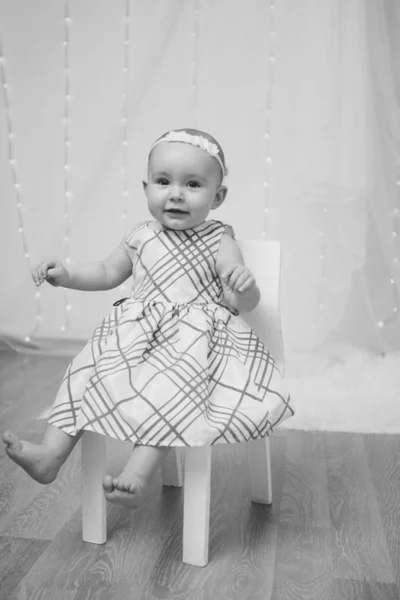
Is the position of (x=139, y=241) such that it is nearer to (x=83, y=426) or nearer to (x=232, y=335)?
(x=232, y=335)

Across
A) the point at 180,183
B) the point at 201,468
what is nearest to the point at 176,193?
the point at 180,183

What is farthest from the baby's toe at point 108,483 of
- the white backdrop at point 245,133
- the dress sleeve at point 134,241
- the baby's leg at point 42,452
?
the white backdrop at point 245,133

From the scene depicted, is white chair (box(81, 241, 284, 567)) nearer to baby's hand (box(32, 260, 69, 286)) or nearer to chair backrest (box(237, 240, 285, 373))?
chair backrest (box(237, 240, 285, 373))

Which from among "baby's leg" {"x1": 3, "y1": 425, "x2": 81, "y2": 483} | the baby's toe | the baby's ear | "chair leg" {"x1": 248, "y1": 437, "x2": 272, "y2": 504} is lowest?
"chair leg" {"x1": 248, "y1": 437, "x2": 272, "y2": 504}

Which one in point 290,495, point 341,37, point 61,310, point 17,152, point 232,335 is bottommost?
point 61,310

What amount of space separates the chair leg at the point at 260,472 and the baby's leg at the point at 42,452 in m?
0.35

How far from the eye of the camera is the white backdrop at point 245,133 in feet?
7.22

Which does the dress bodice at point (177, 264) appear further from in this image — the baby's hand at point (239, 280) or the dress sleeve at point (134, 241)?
the baby's hand at point (239, 280)

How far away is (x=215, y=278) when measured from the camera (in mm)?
1257

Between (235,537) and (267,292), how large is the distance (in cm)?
41

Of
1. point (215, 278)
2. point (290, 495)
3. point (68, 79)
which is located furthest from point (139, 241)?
point (68, 79)

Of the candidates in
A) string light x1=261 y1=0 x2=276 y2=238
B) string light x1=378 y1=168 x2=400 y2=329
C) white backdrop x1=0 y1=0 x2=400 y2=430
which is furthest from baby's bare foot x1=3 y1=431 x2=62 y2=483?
string light x1=378 y1=168 x2=400 y2=329

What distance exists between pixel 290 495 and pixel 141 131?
138 centimetres

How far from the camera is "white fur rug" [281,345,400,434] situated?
1765mm
